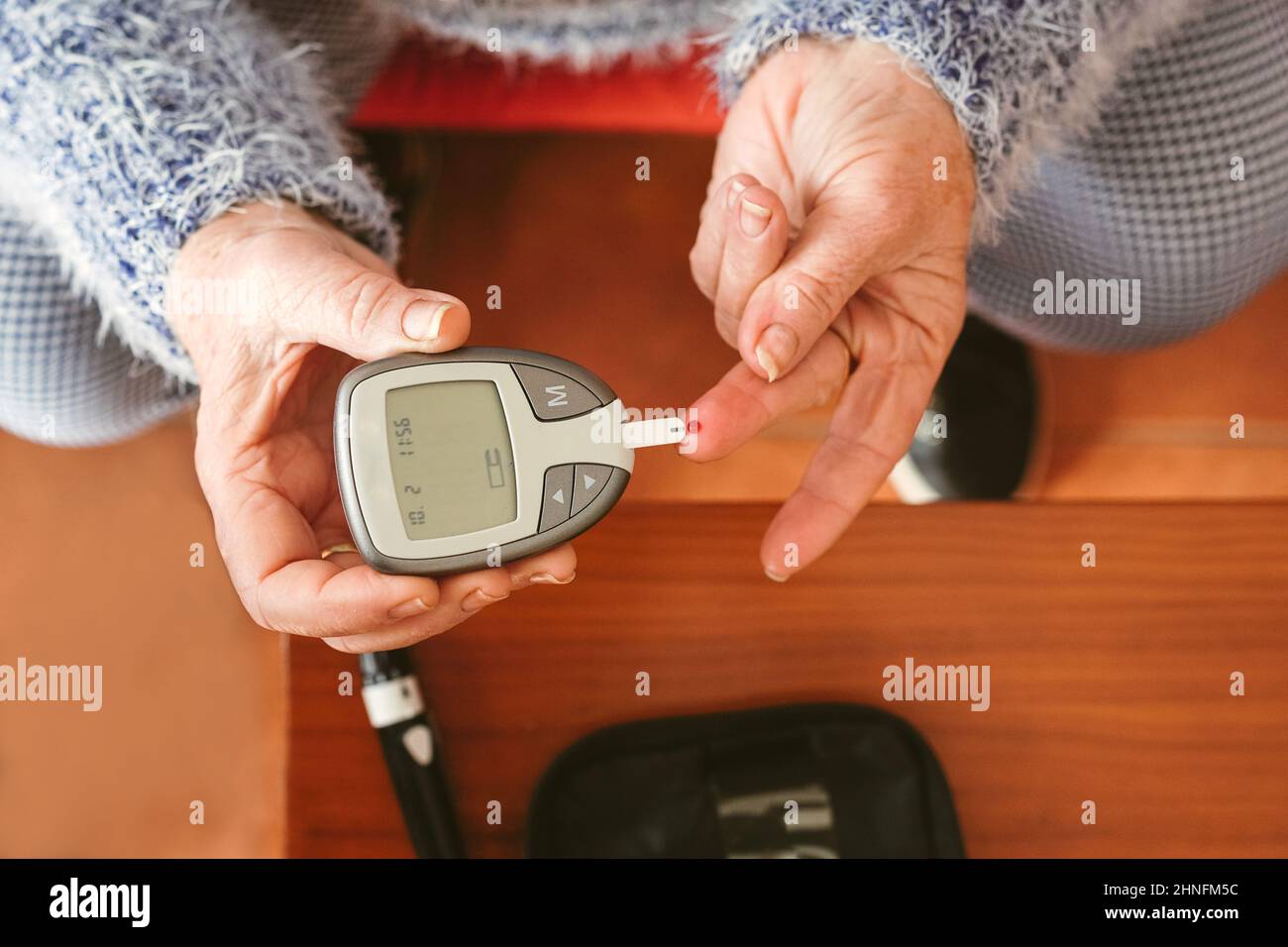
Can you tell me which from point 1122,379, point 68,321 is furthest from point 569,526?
point 1122,379

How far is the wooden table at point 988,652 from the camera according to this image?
22.2 inches

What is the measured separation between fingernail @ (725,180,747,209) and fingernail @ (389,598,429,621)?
0.22m

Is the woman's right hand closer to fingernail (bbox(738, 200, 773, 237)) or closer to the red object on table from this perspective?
fingernail (bbox(738, 200, 773, 237))

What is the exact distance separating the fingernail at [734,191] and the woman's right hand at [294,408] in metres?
0.13

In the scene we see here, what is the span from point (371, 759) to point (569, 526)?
231 millimetres

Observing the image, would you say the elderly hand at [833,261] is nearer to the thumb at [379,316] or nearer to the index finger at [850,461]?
the index finger at [850,461]

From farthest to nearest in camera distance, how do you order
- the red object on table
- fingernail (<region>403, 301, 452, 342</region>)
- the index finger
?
1. the red object on table
2. the index finger
3. fingernail (<region>403, 301, 452, 342</region>)

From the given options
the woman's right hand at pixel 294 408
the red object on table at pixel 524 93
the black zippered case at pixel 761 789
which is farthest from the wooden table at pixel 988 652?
Result: the red object on table at pixel 524 93

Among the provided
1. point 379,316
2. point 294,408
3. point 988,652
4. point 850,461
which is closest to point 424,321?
point 379,316

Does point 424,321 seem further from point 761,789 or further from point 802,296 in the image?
point 761,789

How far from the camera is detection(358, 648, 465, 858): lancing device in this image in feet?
1.74

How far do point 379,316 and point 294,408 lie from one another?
0.12 metres

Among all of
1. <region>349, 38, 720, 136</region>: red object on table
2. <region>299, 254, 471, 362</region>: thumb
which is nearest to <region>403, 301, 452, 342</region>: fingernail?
<region>299, 254, 471, 362</region>: thumb
